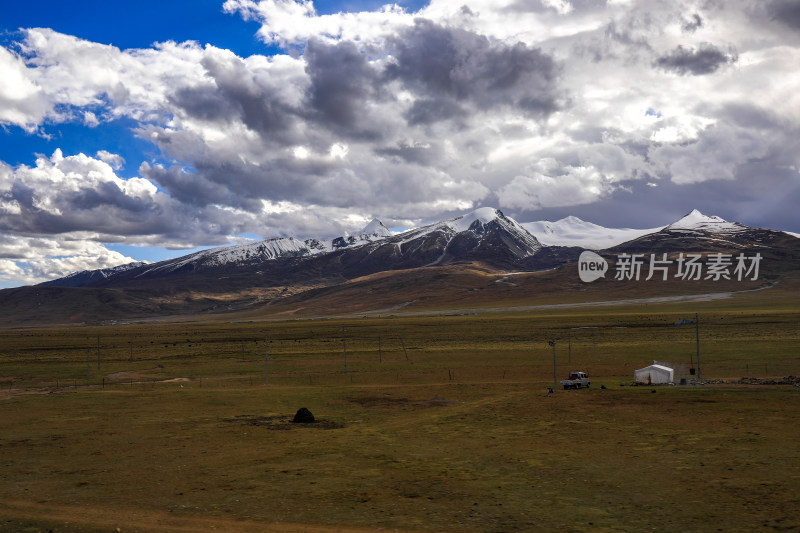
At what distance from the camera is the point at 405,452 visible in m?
29.7

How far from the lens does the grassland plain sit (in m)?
19.8

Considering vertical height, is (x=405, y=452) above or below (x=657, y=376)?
above

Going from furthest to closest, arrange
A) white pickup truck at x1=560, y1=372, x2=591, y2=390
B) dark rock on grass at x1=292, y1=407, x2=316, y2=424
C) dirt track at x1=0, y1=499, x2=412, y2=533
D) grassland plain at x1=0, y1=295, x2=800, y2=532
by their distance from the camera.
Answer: white pickup truck at x1=560, y1=372, x2=591, y2=390
dark rock on grass at x1=292, y1=407, x2=316, y2=424
grassland plain at x1=0, y1=295, x2=800, y2=532
dirt track at x1=0, y1=499, x2=412, y2=533

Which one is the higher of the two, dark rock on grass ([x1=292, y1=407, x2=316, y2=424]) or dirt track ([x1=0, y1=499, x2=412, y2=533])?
dirt track ([x1=0, y1=499, x2=412, y2=533])

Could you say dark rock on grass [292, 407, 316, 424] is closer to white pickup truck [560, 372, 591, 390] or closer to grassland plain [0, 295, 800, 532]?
grassland plain [0, 295, 800, 532]

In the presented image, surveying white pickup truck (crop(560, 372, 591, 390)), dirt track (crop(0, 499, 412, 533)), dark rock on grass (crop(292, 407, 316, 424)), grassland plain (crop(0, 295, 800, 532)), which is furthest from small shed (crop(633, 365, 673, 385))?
dirt track (crop(0, 499, 412, 533))

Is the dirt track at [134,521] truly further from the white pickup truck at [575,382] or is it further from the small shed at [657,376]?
the small shed at [657,376]

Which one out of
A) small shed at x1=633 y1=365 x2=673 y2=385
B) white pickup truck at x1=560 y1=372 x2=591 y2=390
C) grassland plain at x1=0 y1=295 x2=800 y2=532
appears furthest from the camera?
small shed at x1=633 y1=365 x2=673 y2=385

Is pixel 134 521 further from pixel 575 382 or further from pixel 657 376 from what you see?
pixel 657 376

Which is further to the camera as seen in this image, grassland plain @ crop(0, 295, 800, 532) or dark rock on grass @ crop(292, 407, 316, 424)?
dark rock on grass @ crop(292, 407, 316, 424)

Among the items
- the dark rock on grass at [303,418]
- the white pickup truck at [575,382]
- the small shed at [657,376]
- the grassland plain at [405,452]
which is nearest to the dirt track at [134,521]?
the grassland plain at [405,452]

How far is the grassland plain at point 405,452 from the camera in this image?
65.1ft

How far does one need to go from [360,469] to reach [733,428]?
2127cm

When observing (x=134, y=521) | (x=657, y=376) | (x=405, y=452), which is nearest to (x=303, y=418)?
(x=405, y=452)
